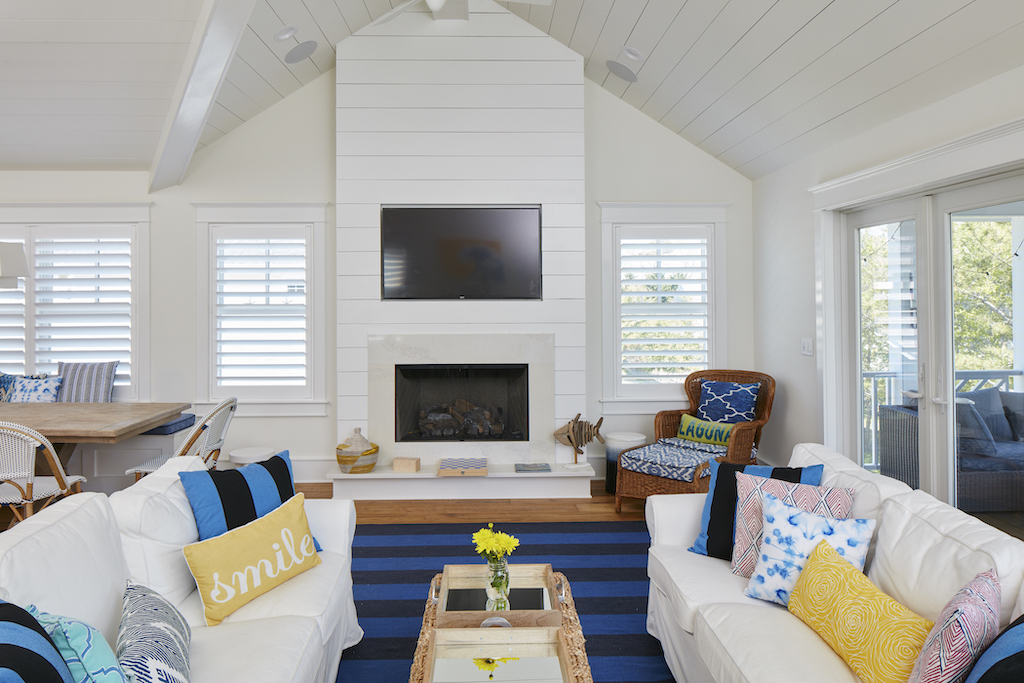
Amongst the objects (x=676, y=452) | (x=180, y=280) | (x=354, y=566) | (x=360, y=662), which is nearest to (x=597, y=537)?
(x=676, y=452)

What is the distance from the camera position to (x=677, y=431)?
4453 millimetres

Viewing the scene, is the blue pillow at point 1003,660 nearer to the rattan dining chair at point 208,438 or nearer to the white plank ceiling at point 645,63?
the white plank ceiling at point 645,63

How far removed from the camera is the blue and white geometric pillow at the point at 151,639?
1266 mm

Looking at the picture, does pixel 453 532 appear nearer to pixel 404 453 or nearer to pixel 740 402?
pixel 404 453

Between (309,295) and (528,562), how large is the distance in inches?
105

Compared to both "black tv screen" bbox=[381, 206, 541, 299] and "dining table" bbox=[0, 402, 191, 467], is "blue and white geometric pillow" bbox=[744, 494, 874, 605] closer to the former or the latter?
"black tv screen" bbox=[381, 206, 541, 299]

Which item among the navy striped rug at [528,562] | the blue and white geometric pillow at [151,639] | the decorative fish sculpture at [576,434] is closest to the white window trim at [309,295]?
the navy striped rug at [528,562]

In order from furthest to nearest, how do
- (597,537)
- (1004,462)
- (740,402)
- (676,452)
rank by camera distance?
(740,402)
(676,452)
(597,537)
(1004,462)

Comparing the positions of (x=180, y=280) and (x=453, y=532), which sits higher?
(x=180, y=280)

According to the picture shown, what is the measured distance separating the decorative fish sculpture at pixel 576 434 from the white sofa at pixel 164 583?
2344mm

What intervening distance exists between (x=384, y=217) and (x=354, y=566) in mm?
2396

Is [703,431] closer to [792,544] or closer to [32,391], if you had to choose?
[792,544]

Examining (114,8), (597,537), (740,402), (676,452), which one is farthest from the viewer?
(740,402)

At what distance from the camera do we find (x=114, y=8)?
311 centimetres
